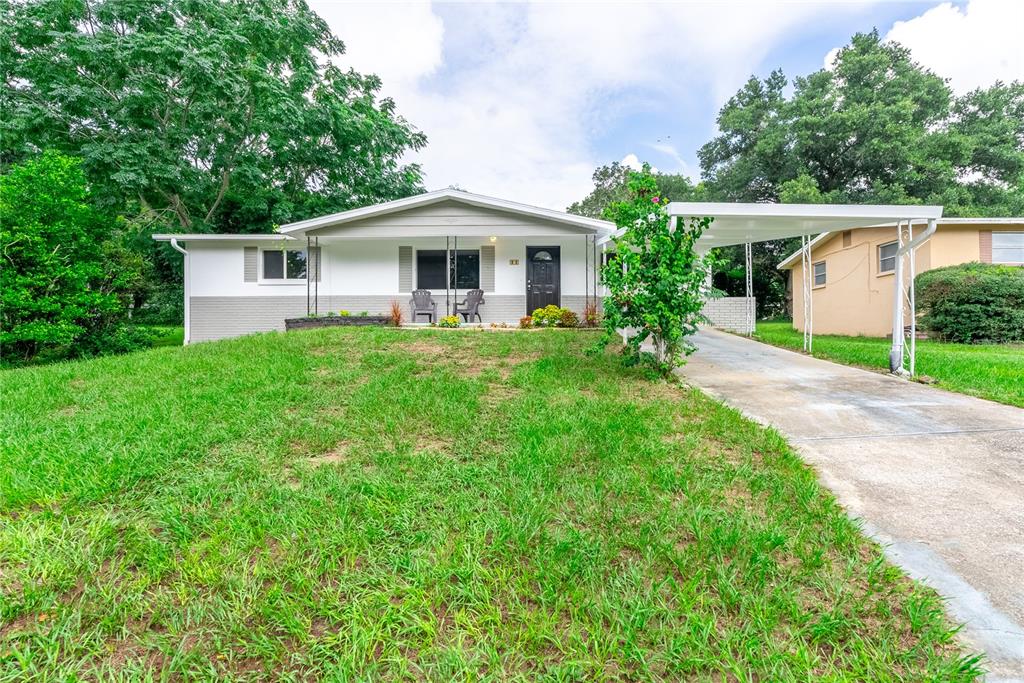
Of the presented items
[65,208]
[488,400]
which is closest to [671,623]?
[488,400]

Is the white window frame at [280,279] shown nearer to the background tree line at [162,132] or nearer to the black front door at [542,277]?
the background tree line at [162,132]

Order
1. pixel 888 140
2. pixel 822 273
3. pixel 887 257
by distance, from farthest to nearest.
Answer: pixel 888 140
pixel 822 273
pixel 887 257

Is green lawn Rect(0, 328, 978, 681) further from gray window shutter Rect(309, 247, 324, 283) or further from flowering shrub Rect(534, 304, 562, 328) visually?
gray window shutter Rect(309, 247, 324, 283)

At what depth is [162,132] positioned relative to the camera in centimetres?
1297

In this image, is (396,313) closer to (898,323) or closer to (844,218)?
(844,218)

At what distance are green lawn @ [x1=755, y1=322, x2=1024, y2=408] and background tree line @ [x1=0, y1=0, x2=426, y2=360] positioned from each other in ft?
43.6

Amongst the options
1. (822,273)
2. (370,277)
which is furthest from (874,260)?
(370,277)

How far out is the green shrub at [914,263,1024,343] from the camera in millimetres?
8945

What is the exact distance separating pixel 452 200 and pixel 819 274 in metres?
12.3

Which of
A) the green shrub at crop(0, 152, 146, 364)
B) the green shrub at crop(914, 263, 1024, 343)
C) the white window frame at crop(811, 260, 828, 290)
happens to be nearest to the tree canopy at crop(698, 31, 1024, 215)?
the white window frame at crop(811, 260, 828, 290)

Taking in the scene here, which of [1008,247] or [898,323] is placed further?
[1008,247]

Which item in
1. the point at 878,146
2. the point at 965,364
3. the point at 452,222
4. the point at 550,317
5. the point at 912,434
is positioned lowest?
the point at 912,434

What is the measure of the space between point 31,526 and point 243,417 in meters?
Answer: 1.52

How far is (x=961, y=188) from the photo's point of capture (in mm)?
17688
